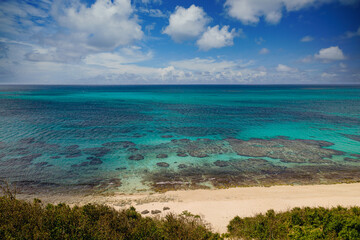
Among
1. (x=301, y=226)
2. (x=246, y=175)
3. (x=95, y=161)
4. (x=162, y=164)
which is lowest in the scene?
(x=246, y=175)

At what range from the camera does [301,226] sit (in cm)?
1058

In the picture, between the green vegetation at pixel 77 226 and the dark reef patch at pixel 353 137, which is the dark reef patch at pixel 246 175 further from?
the dark reef patch at pixel 353 137

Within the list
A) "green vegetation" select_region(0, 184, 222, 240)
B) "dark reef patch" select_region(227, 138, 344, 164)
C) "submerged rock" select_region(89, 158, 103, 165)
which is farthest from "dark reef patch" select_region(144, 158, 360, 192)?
"green vegetation" select_region(0, 184, 222, 240)

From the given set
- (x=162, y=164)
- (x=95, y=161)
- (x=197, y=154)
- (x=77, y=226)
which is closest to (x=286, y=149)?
(x=197, y=154)

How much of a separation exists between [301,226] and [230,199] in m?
7.04

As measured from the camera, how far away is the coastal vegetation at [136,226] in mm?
8602

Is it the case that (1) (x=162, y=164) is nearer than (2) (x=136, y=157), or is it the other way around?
(1) (x=162, y=164)

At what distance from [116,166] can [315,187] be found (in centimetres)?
2387

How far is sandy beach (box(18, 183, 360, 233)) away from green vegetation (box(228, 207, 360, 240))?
225 cm

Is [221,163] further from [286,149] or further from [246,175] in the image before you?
[286,149]

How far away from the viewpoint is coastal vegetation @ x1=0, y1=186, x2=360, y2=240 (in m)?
8.60

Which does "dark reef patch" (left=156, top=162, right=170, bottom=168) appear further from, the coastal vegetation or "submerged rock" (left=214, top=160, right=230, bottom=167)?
the coastal vegetation

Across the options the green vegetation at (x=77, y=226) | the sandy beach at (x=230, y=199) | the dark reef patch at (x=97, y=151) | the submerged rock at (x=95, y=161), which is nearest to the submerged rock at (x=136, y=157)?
the submerged rock at (x=95, y=161)

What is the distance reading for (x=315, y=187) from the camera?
63.7ft
